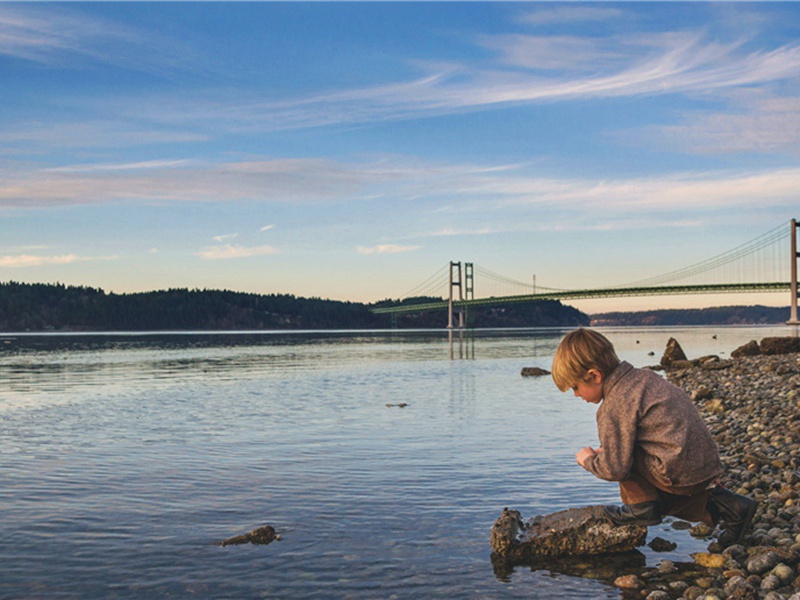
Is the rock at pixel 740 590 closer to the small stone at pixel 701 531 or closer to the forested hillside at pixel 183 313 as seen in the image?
the small stone at pixel 701 531

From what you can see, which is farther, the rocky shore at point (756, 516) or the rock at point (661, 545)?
the rock at point (661, 545)

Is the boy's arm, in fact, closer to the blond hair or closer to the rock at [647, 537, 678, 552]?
the blond hair

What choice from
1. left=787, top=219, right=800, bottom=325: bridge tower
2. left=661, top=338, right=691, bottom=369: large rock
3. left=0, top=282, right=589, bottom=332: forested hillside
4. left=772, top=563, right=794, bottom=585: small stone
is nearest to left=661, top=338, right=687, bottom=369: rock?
left=661, top=338, right=691, bottom=369: large rock

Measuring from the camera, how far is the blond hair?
5270 mm

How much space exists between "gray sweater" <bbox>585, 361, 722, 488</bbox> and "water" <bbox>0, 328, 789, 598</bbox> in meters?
1.09

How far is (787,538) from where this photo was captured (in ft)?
20.2

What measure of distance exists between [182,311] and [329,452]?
15816cm

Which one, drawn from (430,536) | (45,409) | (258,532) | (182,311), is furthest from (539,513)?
(182,311)

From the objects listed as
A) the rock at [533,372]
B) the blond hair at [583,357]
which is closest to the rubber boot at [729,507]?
the blond hair at [583,357]

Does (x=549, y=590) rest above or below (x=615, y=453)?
below

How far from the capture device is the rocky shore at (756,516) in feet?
18.0

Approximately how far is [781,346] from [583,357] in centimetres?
2816

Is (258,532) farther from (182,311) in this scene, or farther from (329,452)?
(182,311)

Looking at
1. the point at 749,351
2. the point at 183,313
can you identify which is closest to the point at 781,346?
the point at 749,351
